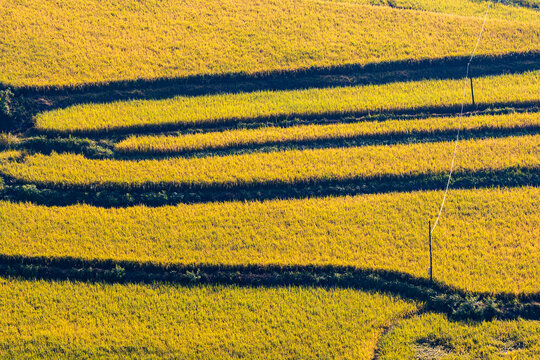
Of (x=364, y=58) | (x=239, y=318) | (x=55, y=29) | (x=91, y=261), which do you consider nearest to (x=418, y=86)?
(x=364, y=58)

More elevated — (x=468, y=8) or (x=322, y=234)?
(x=468, y=8)

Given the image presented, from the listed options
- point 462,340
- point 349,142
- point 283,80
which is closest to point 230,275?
point 462,340

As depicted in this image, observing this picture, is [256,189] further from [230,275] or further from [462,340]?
[462,340]

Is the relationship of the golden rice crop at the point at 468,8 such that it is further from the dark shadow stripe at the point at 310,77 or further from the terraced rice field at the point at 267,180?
the dark shadow stripe at the point at 310,77

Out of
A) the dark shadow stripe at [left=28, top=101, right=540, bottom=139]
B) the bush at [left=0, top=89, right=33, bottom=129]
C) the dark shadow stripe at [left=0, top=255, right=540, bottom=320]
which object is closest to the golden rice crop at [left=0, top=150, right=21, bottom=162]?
the dark shadow stripe at [left=28, top=101, right=540, bottom=139]

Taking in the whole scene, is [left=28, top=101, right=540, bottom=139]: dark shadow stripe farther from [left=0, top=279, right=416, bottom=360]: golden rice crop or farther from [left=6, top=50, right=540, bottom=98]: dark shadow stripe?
[left=0, top=279, right=416, bottom=360]: golden rice crop

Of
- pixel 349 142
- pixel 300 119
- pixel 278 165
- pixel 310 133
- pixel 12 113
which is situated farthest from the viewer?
pixel 300 119
